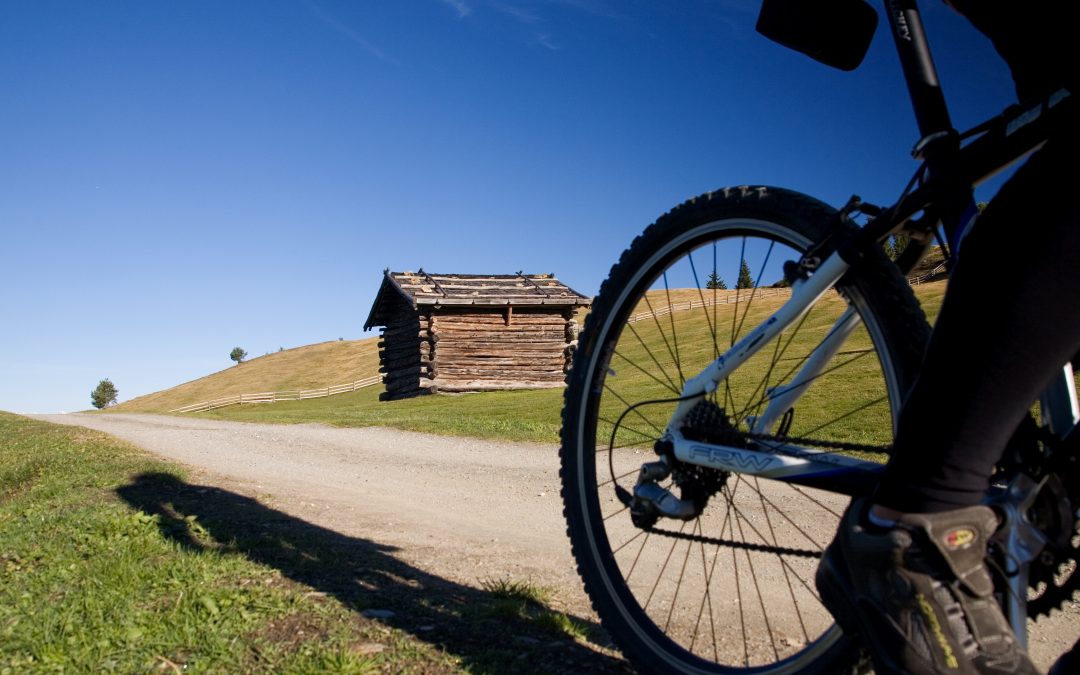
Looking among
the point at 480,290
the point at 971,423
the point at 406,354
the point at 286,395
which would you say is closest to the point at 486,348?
the point at 480,290

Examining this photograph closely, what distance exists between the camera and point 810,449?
2006mm

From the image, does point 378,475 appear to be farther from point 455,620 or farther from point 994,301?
point 994,301

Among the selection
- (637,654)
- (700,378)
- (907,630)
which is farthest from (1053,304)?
(637,654)

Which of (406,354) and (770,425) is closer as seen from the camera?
(770,425)

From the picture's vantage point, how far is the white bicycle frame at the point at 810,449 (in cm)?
145

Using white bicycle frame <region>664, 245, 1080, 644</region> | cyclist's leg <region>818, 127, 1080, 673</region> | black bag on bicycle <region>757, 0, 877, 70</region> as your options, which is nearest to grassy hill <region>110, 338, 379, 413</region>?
white bicycle frame <region>664, 245, 1080, 644</region>

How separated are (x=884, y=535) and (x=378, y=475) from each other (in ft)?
21.6

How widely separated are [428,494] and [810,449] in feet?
15.8

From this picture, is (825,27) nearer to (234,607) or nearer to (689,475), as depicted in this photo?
(689,475)

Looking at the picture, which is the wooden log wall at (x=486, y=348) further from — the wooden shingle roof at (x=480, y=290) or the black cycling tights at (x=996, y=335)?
the black cycling tights at (x=996, y=335)

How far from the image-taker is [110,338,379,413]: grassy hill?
226ft

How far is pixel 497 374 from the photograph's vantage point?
30.6 meters

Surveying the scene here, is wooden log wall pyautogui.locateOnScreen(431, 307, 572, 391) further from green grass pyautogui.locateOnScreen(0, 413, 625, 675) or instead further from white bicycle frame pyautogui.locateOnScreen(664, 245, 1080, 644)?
white bicycle frame pyautogui.locateOnScreen(664, 245, 1080, 644)

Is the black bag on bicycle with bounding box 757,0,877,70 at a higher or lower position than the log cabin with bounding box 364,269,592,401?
lower
